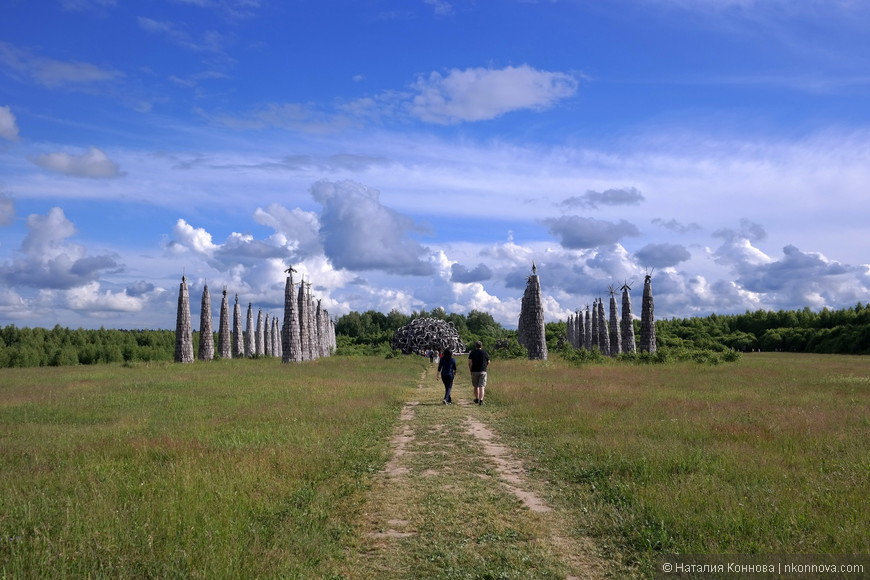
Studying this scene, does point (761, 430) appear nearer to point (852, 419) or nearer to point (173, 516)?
point (852, 419)

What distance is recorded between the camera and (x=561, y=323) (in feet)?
350

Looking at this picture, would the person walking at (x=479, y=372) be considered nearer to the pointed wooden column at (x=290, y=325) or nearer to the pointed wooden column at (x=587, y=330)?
the pointed wooden column at (x=290, y=325)

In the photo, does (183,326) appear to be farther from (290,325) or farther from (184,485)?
(184,485)

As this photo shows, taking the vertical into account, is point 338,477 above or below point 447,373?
below

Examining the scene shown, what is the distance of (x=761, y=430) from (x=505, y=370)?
19.2m

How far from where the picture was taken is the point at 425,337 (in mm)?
71875

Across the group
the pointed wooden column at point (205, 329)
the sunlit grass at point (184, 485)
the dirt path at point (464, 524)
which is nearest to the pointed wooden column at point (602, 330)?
the pointed wooden column at point (205, 329)

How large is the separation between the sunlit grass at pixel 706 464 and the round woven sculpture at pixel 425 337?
5137cm

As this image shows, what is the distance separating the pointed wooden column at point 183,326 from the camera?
44312mm

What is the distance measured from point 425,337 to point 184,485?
6385 centimetres

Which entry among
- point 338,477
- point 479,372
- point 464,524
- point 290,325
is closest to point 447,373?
point 479,372

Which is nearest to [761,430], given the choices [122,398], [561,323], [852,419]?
[852,419]

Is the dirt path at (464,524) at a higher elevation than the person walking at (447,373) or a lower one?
lower

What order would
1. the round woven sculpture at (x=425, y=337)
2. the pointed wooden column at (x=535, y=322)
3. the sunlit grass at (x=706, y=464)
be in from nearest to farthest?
the sunlit grass at (x=706, y=464)
the pointed wooden column at (x=535, y=322)
the round woven sculpture at (x=425, y=337)
